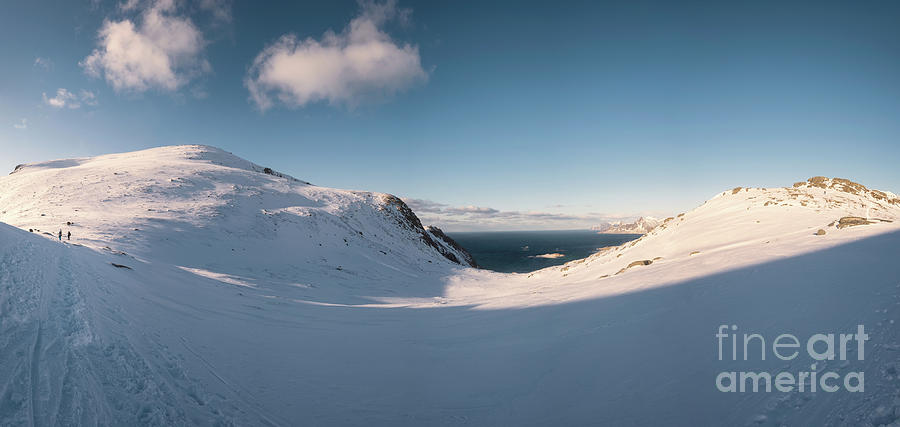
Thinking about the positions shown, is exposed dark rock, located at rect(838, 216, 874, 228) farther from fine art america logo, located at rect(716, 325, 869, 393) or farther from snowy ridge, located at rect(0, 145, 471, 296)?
snowy ridge, located at rect(0, 145, 471, 296)

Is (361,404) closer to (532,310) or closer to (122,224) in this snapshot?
(532,310)

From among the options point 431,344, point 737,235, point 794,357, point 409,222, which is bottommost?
point 431,344

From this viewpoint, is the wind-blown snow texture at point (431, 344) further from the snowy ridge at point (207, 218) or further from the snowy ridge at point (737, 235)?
the snowy ridge at point (207, 218)

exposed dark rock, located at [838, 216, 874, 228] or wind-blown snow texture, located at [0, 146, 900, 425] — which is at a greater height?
exposed dark rock, located at [838, 216, 874, 228]

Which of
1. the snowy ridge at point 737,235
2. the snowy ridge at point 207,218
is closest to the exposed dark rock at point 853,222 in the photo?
the snowy ridge at point 737,235

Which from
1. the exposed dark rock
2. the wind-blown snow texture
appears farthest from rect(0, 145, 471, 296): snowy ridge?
the exposed dark rock

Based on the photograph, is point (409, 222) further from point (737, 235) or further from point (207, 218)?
point (737, 235)

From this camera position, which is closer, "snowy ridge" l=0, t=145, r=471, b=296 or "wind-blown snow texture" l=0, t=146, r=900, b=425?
"wind-blown snow texture" l=0, t=146, r=900, b=425

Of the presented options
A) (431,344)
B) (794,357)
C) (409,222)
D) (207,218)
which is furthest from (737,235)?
(409,222)

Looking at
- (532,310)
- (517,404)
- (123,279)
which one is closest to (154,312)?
(123,279)
